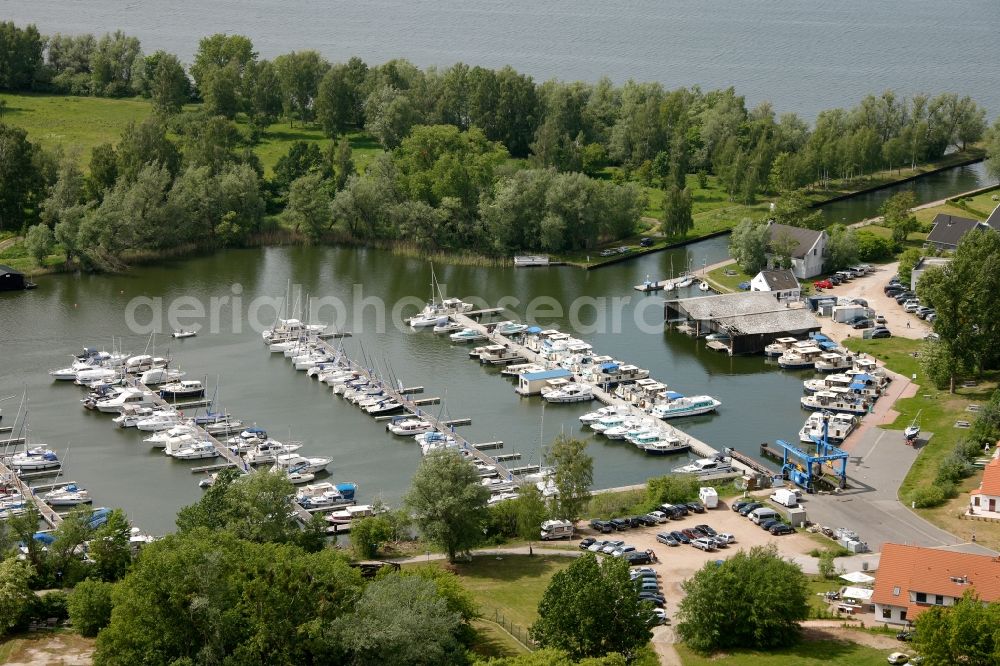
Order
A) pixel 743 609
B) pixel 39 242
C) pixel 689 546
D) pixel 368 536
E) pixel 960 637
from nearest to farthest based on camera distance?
1. pixel 960 637
2. pixel 743 609
3. pixel 368 536
4. pixel 689 546
5. pixel 39 242

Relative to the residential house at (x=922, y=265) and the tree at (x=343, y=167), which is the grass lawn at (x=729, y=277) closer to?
the residential house at (x=922, y=265)

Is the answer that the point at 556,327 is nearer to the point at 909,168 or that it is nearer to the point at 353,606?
the point at 353,606

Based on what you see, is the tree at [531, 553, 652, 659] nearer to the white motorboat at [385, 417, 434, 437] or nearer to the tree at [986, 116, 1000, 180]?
the white motorboat at [385, 417, 434, 437]

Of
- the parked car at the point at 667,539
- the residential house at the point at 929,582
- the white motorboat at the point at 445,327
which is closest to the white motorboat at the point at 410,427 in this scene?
the white motorboat at the point at 445,327

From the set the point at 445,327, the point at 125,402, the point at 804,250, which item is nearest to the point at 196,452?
the point at 125,402

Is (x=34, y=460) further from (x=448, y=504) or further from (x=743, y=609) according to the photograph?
(x=743, y=609)

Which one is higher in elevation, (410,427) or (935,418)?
(935,418)

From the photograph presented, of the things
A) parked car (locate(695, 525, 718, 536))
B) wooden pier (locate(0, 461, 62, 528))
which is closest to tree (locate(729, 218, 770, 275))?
parked car (locate(695, 525, 718, 536))

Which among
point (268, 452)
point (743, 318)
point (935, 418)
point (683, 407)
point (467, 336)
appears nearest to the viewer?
point (268, 452)
